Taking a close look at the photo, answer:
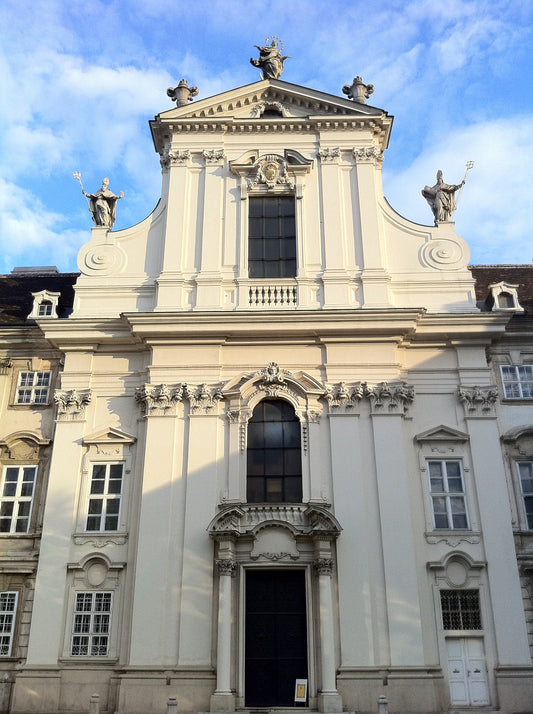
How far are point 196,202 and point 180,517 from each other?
8.99 m

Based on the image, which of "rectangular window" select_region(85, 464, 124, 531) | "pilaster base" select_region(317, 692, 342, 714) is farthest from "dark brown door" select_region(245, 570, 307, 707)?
"rectangular window" select_region(85, 464, 124, 531)

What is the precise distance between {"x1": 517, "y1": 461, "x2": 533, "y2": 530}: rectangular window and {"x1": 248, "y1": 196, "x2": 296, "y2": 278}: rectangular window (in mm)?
7686

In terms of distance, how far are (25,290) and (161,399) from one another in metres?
7.56

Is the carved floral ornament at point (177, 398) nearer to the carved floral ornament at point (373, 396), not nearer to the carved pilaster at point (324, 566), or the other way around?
the carved floral ornament at point (373, 396)

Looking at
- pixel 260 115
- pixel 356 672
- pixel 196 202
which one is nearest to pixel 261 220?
pixel 196 202

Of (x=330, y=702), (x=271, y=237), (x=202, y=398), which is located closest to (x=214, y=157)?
(x=271, y=237)

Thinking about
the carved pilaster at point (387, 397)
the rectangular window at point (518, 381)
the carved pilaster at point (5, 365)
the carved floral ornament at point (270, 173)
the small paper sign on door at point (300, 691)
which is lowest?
the small paper sign on door at point (300, 691)

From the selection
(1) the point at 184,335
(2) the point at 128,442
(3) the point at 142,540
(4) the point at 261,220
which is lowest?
(3) the point at 142,540

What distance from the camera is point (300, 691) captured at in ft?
50.8

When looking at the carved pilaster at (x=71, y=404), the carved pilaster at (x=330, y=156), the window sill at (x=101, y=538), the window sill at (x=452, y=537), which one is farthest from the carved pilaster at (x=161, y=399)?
the carved pilaster at (x=330, y=156)

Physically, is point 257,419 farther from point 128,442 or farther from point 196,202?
point 196,202

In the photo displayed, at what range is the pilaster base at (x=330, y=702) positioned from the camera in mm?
15078

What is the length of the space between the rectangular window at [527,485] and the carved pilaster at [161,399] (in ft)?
28.2

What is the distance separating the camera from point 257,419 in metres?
18.3
